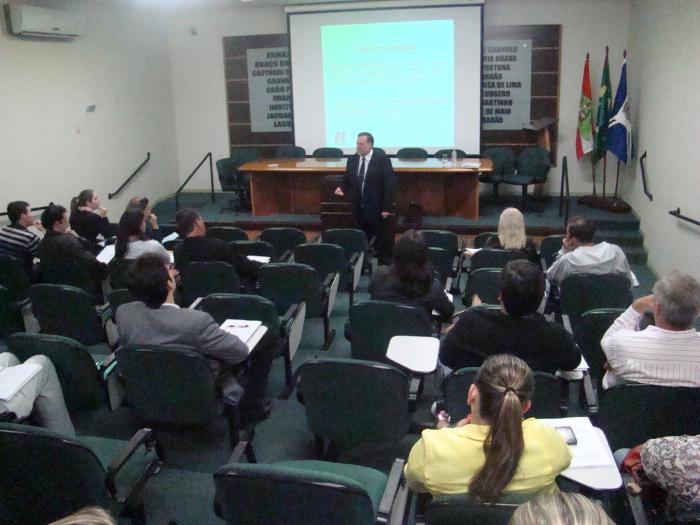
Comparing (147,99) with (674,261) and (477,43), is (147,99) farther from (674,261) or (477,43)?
(674,261)

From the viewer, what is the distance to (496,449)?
176 centimetres

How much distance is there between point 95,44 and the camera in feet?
26.9

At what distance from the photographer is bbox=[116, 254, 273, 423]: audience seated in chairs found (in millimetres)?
2898

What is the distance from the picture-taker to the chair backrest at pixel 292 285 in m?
4.33

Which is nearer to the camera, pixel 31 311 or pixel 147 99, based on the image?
pixel 31 311

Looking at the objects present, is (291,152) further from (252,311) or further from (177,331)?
(177,331)

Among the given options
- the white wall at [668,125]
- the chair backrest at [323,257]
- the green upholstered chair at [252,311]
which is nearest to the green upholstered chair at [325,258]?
the chair backrest at [323,257]

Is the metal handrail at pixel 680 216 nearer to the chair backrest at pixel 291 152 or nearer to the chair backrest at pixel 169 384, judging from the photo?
the chair backrest at pixel 169 384

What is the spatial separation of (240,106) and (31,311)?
6592 millimetres

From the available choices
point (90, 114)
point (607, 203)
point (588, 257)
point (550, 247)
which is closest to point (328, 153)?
point (90, 114)

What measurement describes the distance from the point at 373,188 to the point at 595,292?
314cm

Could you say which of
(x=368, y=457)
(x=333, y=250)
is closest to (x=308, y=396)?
(x=368, y=457)

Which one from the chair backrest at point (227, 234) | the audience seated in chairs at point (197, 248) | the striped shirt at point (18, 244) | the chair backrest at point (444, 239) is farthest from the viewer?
the chair backrest at point (227, 234)

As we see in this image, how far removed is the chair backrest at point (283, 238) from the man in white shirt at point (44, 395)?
3.13 metres
